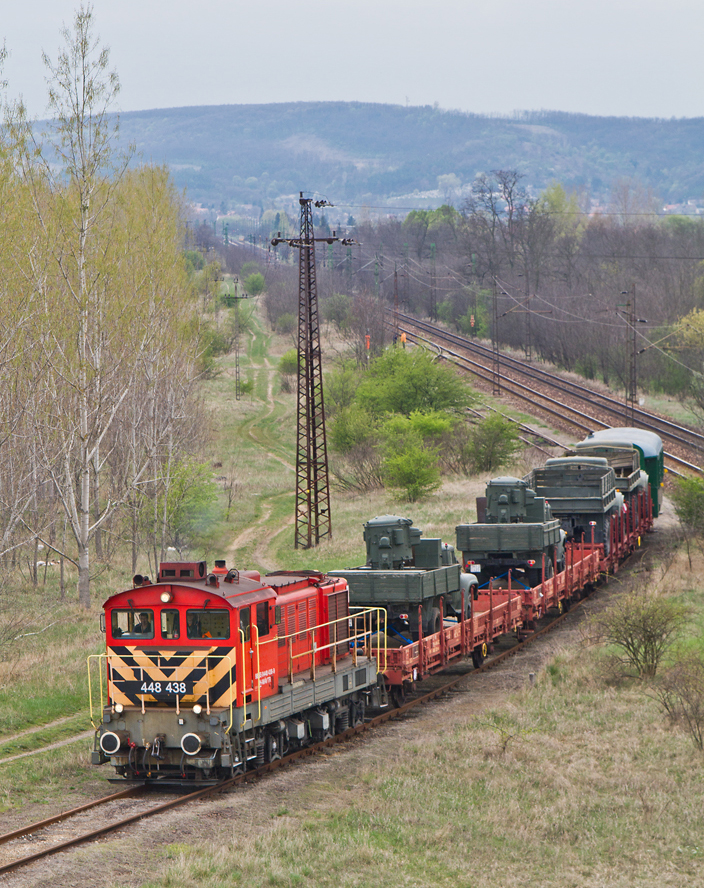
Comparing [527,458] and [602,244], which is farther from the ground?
[602,244]

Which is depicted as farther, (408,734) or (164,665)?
(408,734)

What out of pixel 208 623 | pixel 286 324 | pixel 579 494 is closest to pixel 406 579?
pixel 208 623

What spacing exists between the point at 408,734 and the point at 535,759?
2.76 meters

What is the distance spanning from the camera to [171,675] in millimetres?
15109

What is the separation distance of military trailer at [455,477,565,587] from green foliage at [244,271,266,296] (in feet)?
388

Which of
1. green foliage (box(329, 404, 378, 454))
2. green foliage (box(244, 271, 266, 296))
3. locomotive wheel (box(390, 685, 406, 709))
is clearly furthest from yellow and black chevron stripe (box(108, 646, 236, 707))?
green foliage (box(244, 271, 266, 296))

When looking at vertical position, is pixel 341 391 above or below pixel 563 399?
above

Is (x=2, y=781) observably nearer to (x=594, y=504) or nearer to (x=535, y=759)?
(x=535, y=759)

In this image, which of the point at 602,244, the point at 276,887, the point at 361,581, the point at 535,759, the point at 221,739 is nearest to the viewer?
the point at 276,887

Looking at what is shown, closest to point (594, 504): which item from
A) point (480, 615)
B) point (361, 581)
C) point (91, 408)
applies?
point (480, 615)

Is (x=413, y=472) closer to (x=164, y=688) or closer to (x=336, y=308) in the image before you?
(x=164, y=688)

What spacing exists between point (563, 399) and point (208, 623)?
58.3 meters

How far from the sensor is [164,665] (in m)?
15.1

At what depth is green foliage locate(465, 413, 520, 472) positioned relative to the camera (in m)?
55.2
